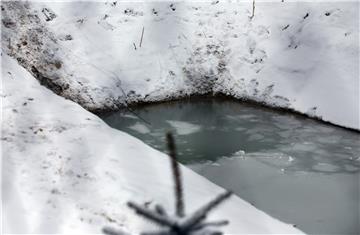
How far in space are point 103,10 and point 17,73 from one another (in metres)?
3.50

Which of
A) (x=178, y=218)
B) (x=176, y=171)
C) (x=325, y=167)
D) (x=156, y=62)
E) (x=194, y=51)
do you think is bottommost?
(x=325, y=167)

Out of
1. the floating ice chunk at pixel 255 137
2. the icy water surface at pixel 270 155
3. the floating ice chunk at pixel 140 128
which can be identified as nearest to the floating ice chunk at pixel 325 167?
the icy water surface at pixel 270 155

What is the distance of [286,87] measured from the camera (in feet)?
30.0

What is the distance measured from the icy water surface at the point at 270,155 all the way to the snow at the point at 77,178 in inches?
27.9

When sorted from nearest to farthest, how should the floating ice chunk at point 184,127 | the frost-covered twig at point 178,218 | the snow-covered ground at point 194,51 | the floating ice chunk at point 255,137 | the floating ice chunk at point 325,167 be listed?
the frost-covered twig at point 178,218
the floating ice chunk at point 325,167
the floating ice chunk at point 255,137
the floating ice chunk at point 184,127
the snow-covered ground at point 194,51

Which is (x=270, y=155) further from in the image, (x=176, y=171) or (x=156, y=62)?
(x=176, y=171)

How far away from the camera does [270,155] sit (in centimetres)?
722

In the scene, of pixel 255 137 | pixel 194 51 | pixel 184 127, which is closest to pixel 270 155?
pixel 255 137

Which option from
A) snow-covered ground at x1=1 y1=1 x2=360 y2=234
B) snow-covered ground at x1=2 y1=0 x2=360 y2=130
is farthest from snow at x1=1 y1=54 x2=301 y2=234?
snow-covered ground at x1=2 y1=0 x2=360 y2=130

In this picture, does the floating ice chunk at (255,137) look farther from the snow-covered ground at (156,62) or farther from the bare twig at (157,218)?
the bare twig at (157,218)

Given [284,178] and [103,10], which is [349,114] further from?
[103,10]

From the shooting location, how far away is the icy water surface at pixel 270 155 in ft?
19.4

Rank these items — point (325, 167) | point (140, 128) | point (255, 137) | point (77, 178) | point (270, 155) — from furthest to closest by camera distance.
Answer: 1. point (140, 128)
2. point (255, 137)
3. point (270, 155)
4. point (325, 167)
5. point (77, 178)

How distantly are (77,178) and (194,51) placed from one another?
5431 mm
